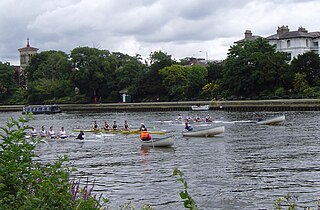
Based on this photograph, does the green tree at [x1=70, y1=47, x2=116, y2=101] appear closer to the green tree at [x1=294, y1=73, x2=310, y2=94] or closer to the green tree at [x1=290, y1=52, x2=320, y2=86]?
the green tree at [x1=290, y1=52, x2=320, y2=86]

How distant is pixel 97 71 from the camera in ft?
488

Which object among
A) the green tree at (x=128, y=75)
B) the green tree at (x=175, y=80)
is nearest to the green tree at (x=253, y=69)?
the green tree at (x=175, y=80)

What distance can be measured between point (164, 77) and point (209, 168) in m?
105

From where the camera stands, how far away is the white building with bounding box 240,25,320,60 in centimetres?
12325

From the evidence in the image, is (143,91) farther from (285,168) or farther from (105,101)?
(285,168)

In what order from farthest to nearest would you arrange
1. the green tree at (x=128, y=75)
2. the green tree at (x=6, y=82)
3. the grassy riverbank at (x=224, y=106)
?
the green tree at (x=6, y=82), the green tree at (x=128, y=75), the grassy riverbank at (x=224, y=106)

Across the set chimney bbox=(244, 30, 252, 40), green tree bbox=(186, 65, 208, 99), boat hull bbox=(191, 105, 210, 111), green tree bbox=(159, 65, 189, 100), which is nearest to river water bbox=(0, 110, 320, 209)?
boat hull bbox=(191, 105, 210, 111)

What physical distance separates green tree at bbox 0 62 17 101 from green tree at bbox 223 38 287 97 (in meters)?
99.3

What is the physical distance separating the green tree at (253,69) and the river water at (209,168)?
56.5 metres

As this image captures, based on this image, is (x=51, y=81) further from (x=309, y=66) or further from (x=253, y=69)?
(x=309, y=66)

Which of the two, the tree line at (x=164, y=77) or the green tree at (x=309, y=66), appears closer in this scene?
the green tree at (x=309, y=66)

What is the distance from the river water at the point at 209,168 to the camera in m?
21.4

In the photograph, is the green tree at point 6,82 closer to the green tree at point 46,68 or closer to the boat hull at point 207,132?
the green tree at point 46,68

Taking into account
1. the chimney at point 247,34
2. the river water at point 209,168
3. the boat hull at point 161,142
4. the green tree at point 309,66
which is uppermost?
the chimney at point 247,34
